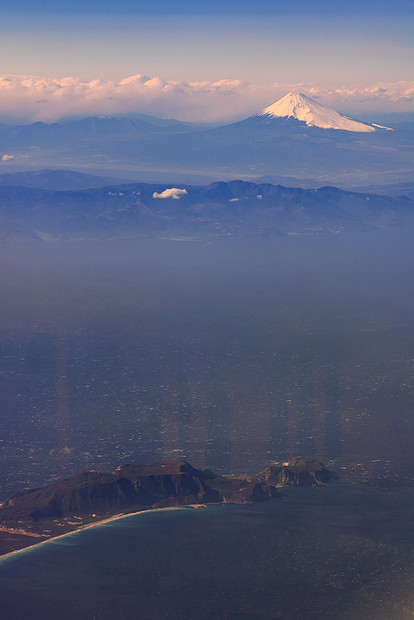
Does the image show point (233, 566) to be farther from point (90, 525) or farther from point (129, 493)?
point (129, 493)

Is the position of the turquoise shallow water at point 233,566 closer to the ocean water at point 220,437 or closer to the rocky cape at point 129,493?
the ocean water at point 220,437

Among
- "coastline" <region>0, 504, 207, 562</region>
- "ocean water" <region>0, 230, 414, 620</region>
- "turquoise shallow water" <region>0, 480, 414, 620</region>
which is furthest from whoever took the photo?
"coastline" <region>0, 504, 207, 562</region>

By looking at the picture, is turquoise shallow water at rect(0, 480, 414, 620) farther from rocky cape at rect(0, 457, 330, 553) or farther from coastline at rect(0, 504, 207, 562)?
rocky cape at rect(0, 457, 330, 553)

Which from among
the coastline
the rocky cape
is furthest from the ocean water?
the rocky cape

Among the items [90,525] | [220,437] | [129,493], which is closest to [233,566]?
[90,525]

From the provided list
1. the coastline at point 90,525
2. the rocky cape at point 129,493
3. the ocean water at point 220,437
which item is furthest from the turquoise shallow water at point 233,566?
the rocky cape at point 129,493

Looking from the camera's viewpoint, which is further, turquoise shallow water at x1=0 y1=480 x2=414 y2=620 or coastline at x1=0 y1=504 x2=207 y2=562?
coastline at x1=0 y1=504 x2=207 y2=562

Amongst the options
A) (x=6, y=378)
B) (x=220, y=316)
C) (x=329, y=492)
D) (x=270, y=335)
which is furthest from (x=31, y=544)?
(x=220, y=316)

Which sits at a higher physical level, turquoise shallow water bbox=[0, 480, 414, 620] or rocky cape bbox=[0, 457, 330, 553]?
rocky cape bbox=[0, 457, 330, 553]
